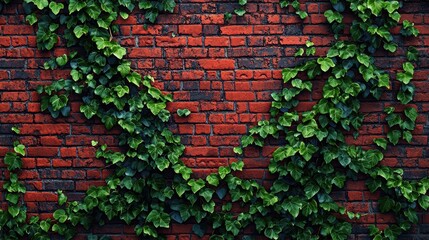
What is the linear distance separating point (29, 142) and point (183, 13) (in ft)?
4.38

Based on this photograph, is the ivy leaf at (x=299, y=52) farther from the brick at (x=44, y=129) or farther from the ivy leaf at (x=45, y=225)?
the ivy leaf at (x=45, y=225)

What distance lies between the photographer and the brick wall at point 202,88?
3848 mm

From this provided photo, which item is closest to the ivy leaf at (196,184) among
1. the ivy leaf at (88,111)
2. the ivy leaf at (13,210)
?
the ivy leaf at (88,111)

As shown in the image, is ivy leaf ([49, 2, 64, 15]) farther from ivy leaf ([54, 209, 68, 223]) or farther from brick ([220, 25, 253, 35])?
ivy leaf ([54, 209, 68, 223])

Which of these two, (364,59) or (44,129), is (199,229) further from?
(364,59)

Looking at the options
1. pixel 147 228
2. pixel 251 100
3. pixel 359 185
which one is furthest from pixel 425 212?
pixel 147 228

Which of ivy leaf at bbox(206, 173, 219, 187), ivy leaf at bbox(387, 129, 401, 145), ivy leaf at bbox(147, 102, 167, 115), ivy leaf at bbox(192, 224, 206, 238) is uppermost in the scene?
ivy leaf at bbox(147, 102, 167, 115)

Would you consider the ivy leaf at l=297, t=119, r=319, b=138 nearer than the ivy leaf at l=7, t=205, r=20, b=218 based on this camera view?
Yes

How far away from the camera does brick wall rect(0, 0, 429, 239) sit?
3.85m

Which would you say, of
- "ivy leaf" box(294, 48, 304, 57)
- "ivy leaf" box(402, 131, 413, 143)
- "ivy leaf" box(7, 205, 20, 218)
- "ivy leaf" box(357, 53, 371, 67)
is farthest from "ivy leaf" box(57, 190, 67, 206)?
"ivy leaf" box(402, 131, 413, 143)

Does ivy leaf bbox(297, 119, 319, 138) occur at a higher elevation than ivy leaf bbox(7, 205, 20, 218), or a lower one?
higher

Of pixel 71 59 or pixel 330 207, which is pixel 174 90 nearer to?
pixel 71 59

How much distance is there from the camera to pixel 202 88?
3.90 m

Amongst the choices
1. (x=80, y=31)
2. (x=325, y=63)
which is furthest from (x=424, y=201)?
(x=80, y=31)
